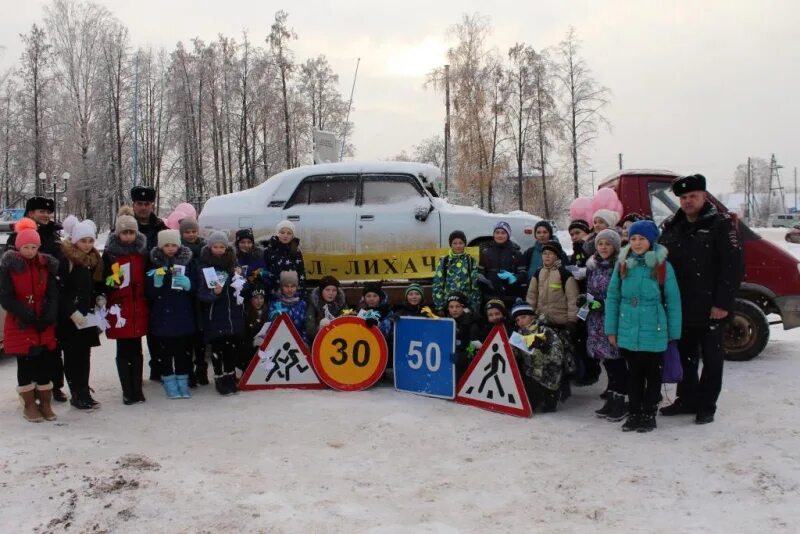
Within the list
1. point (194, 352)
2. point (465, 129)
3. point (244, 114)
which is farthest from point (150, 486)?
point (244, 114)

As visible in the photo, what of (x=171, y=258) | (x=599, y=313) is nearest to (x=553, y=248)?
(x=599, y=313)

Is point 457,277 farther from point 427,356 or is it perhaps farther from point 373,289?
point 427,356

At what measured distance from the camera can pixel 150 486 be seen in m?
3.91

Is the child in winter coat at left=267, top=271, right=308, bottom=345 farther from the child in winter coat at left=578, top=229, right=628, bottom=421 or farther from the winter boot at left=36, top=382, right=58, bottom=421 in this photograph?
the child in winter coat at left=578, top=229, right=628, bottom=421

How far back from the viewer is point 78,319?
18.0ft

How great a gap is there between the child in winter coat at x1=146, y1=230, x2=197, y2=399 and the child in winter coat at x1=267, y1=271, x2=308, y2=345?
0.91m

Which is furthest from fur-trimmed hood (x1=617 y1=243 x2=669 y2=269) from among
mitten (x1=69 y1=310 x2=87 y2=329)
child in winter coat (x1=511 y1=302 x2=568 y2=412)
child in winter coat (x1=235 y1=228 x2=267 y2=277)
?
mitten (x1=69 y1=310 x2=87 y2=329)

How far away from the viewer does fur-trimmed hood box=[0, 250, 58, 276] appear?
16.9 feet

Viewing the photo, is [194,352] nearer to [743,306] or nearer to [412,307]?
[412,307]

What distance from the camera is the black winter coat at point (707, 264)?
16.5ft

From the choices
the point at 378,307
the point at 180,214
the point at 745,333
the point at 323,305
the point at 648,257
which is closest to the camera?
the point at 648,257

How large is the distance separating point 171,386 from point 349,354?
69.3 inches

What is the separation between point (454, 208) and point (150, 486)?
17.5ft

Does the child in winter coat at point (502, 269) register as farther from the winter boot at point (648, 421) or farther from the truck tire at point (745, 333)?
the truck tire at point (745, 333)
